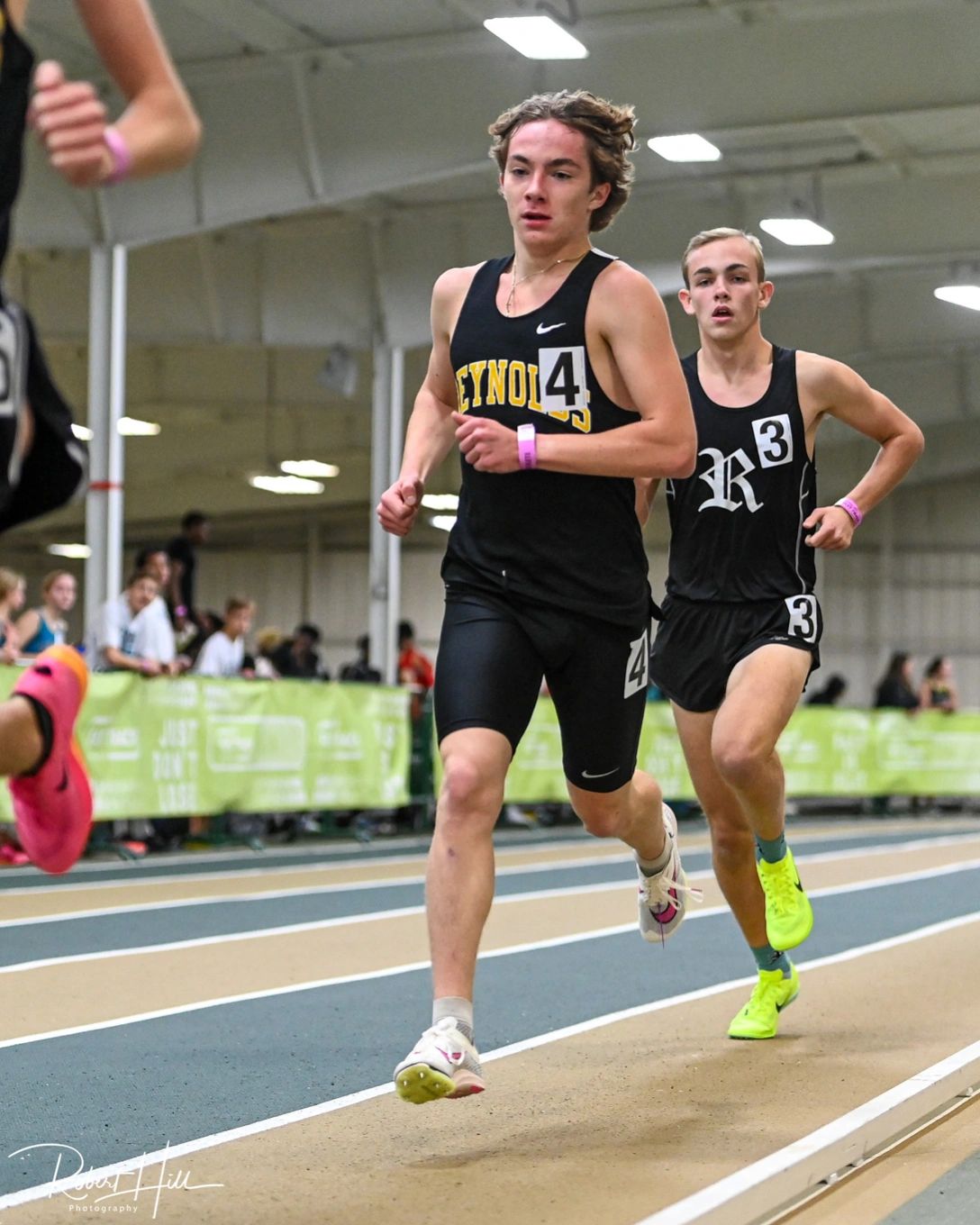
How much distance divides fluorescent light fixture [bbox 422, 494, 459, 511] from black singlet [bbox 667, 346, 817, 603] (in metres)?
29.6

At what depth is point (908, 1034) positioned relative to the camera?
6191 mm

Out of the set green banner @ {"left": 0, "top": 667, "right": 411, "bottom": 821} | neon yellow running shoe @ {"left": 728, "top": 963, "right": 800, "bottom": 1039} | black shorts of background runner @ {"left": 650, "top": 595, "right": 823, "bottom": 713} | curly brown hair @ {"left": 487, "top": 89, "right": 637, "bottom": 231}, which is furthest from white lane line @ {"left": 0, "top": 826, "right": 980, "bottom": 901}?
curly brown hair @ {"left": 487, "top": 89, "right": 637, "bottom": 231}

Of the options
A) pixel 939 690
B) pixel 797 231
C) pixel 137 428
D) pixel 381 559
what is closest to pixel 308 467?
pixel 137 428

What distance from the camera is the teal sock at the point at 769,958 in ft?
19.9

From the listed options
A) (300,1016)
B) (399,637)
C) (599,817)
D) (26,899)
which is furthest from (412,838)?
(599,817)

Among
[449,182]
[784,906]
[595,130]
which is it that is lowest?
[784,906]

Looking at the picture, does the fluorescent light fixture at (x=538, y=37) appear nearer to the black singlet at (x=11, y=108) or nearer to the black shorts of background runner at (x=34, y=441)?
the black shorts of background runner at (x=34, y=441)

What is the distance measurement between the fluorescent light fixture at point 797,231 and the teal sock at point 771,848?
603 inches

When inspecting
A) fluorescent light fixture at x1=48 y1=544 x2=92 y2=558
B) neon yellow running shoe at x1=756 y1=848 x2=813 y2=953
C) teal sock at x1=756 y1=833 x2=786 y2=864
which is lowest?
neon yellow running shoe at x1=756 y1=848 x2=813 y2=953

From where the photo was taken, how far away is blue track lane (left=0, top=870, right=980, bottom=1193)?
4613 mm

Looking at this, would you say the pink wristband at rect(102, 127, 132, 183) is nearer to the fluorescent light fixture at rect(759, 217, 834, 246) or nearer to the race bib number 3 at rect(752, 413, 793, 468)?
the race bib number 3 at rect(752, 413, 793, 468)

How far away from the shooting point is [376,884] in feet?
40.9

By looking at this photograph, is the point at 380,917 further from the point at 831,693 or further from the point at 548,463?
the point at 831,693

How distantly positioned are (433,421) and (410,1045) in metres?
2.05
